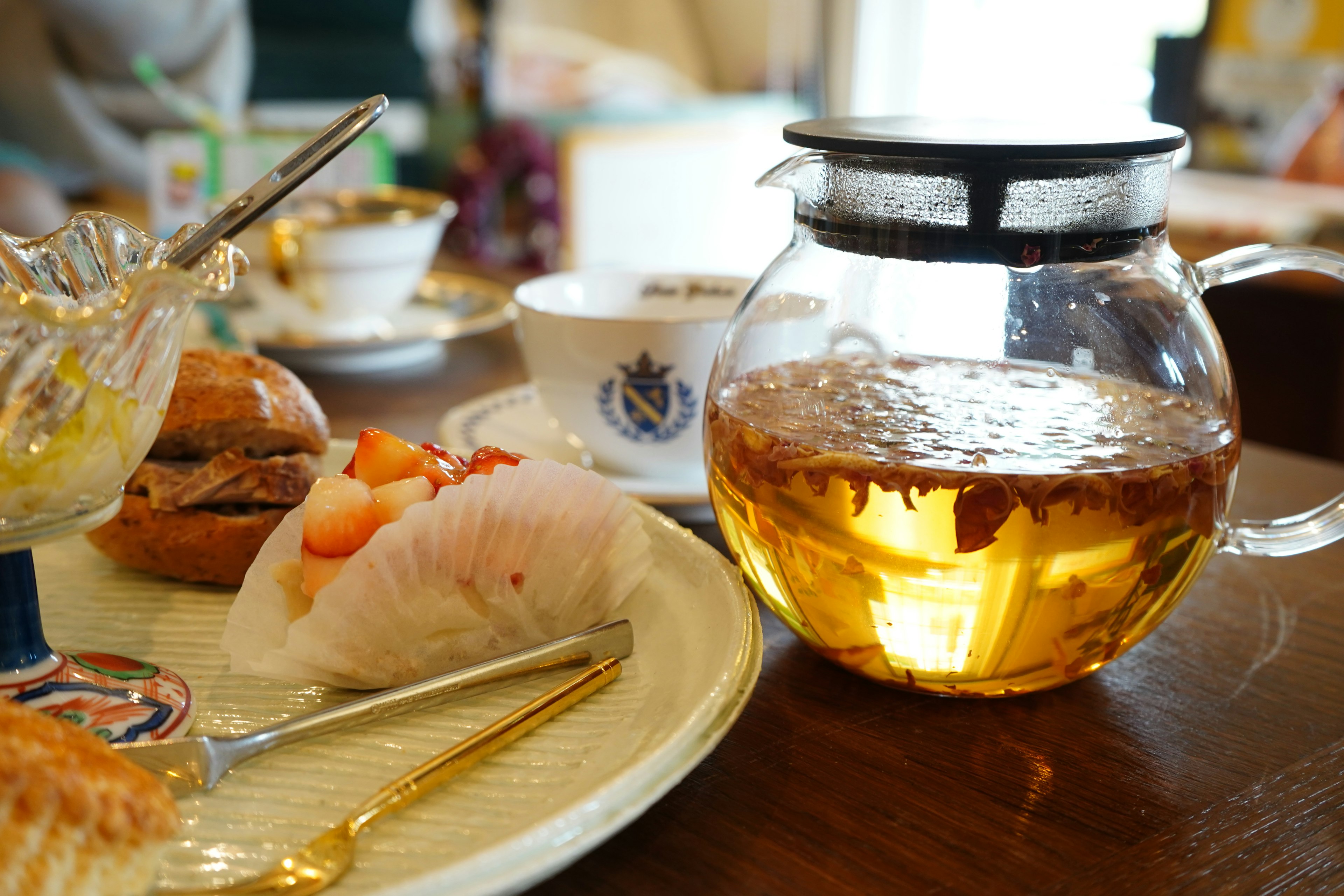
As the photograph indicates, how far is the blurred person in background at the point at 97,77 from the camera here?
347 cm

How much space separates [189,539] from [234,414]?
8 cm

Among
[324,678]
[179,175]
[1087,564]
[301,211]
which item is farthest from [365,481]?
[179,175]

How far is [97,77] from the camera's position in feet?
12.0

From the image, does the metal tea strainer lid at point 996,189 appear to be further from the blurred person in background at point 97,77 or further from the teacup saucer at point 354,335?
the blurred person in background at point 97,77

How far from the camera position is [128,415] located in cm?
52

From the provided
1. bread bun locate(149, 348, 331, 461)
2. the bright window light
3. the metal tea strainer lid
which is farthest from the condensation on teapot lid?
the bright window light

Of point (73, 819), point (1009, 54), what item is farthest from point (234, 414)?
point (1009, 54)

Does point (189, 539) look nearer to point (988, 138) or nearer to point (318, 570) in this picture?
point (318, 570)

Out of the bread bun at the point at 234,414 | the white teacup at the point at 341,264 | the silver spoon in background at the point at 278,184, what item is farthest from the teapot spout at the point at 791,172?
the white teacup at the point at 341,264

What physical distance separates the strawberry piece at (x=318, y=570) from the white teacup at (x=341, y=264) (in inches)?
30.7

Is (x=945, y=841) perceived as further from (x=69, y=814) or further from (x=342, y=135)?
(x=342, y=135)

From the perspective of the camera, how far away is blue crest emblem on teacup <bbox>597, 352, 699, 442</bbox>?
35.3 inches

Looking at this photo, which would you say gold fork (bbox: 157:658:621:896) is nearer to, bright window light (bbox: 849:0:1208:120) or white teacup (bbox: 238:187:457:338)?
white teacup (bbox: 238:187:457:338)

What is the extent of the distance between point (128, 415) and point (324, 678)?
0.17 m
